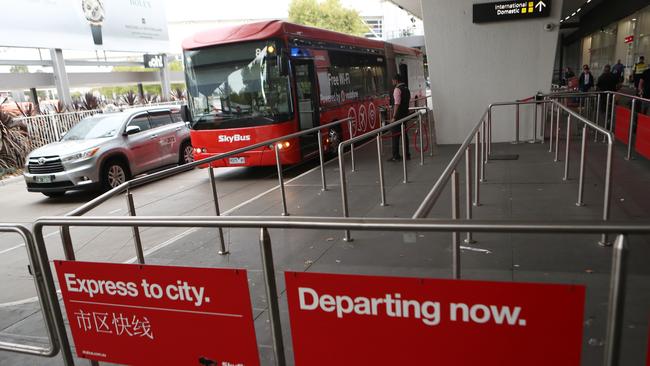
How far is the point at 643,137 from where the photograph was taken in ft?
26.0

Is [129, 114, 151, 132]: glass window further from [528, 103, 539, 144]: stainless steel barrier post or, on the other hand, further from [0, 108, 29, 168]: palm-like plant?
[528, 103, 539, 144]: stainless steel barrier post

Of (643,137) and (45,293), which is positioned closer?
(45,293)

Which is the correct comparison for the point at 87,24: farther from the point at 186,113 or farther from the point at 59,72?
the point at 186,113

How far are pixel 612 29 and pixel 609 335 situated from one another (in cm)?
2619

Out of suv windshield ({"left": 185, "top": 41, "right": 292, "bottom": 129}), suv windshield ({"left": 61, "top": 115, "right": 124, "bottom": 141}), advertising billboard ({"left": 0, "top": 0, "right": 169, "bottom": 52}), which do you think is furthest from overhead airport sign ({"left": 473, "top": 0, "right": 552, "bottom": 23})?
advertising billboard ({"left": 0, "top": 0, "right": 169, "bottom": 52})

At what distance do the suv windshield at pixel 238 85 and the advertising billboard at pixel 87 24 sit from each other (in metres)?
10.5

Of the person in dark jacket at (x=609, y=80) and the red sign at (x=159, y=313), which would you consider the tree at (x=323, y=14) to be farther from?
the red sign at (x=159, y=313)

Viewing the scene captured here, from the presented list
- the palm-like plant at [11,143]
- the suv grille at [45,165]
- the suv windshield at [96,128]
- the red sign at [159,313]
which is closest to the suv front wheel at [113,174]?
the suv windshield at [96,128]

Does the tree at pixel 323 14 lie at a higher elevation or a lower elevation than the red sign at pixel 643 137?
higher

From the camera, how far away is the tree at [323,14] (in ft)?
177

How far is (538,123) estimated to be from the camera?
36.8 feet

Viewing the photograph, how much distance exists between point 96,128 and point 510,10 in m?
9.52

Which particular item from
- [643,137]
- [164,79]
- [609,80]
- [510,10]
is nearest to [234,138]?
[510,10]

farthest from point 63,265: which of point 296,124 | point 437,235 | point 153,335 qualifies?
point 296,124
